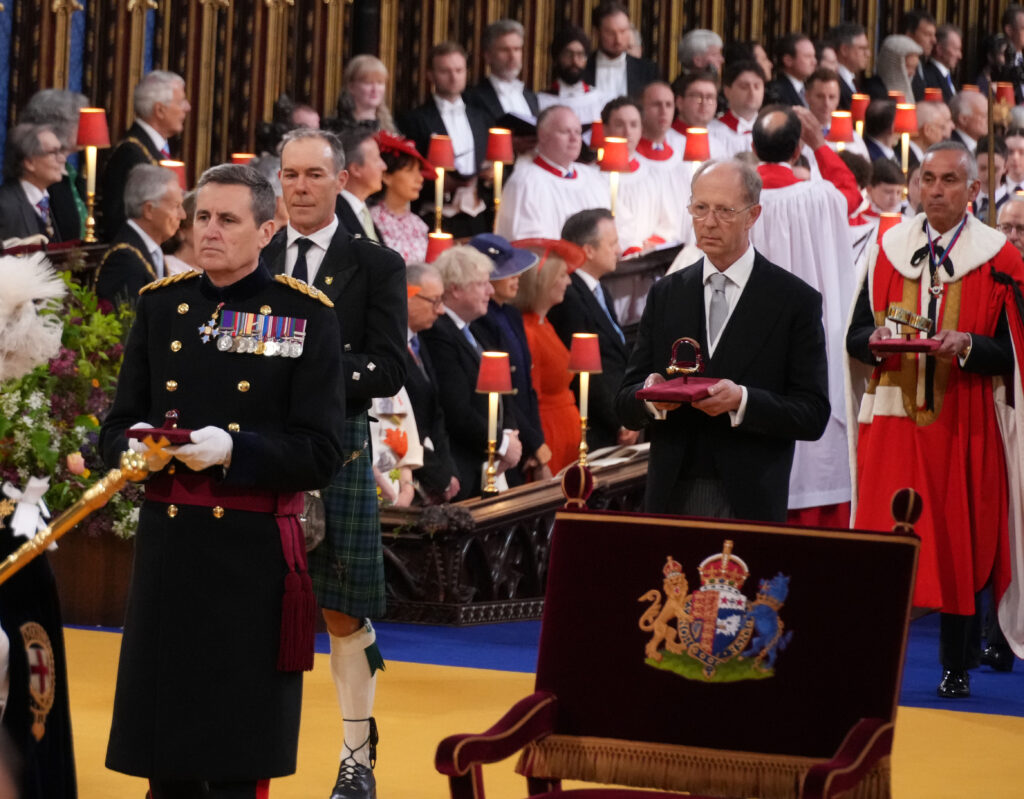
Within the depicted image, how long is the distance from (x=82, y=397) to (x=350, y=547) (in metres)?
2.62

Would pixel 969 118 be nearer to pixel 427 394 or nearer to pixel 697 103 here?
pixel 697 103

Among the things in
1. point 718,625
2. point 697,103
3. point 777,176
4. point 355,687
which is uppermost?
point 697,103

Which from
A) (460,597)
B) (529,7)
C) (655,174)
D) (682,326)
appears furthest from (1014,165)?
(682,326)

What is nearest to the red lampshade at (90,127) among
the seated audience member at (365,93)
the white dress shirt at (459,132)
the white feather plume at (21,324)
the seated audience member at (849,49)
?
the seated audience member at (365,93)

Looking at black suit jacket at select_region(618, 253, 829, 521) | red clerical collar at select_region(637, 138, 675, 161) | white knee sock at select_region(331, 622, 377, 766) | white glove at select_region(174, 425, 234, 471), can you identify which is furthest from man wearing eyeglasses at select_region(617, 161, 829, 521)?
red clerical collar at select_region(637, 138, 675, 161)

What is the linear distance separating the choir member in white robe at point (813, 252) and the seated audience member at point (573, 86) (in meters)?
5.03

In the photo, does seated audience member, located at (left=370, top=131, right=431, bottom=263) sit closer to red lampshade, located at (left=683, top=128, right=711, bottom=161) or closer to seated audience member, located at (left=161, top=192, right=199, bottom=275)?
seated audience member, located at (left=161, top=192, right=199, bottom=275)

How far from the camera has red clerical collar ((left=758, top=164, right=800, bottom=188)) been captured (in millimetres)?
7211

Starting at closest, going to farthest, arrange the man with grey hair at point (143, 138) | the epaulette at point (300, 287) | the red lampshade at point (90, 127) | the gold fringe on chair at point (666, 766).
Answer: the gold fringe on chair at point (666, 766), the epaulette at point (300, 287), the red lampshade at point (90, 127), the man with grey hair at point (143, 138)

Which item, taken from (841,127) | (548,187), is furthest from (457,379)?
(841,127)

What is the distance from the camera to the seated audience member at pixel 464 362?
799 centimetres

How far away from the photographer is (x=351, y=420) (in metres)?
4.55

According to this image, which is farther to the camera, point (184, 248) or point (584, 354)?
point (584, 354)

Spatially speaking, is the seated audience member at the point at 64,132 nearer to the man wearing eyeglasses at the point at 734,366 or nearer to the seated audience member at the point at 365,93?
the seated audience member at the point at 365,93
